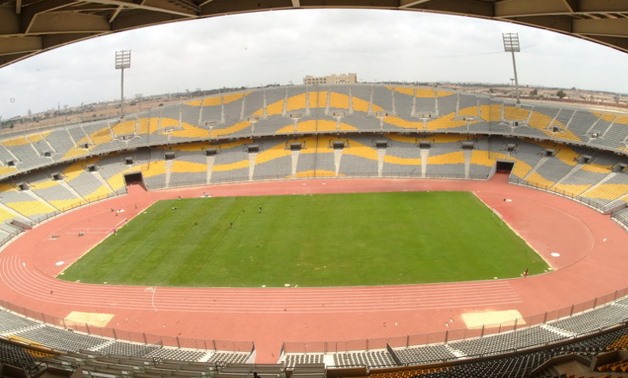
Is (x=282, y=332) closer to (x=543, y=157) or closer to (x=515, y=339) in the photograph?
(x=515, y=339)

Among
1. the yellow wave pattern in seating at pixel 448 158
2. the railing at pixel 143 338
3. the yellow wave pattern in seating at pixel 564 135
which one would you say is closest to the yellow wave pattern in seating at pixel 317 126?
the yellow wave pattern in seating at pixel 448 158

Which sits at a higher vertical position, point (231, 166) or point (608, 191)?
point (608, 191)

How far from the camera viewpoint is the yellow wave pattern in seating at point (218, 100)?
55062mm

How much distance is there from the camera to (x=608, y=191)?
3462 cm

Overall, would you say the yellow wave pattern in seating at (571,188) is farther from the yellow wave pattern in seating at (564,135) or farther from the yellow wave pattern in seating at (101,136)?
the yellow wave pattern in seating at (101,136)

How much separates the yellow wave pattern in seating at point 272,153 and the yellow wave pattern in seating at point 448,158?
15317 mm

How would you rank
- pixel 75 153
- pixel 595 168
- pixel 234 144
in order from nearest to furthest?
1. pixel 595 168
2. pixel 75 153
3. pixel 234 144

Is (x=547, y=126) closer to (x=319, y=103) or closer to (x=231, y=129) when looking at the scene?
(x=319, y=103)

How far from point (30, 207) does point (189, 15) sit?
3521cm

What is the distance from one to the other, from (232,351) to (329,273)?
26.1 ft

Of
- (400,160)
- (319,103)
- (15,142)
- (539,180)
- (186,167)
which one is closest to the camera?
(539,180)

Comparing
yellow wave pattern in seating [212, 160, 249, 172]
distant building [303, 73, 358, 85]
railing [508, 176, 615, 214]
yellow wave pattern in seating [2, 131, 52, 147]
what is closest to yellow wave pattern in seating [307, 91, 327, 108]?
yellow wave pattern in seating [212, 160, 249, 172]

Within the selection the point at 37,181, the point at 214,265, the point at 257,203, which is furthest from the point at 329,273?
the point at 37,181

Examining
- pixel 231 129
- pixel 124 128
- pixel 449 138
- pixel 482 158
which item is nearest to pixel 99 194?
pixel 124 128
